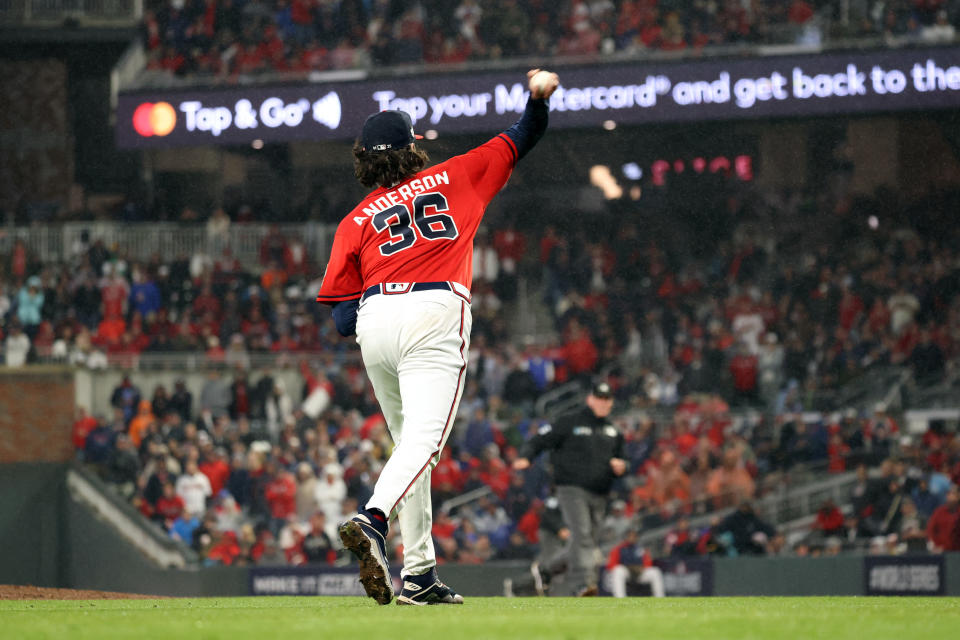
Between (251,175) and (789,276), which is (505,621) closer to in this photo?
(789,276)

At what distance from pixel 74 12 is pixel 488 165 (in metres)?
24.0

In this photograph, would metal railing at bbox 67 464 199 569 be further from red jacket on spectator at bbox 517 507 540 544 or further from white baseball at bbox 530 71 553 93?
white baseball at bbox 530 71 553 93

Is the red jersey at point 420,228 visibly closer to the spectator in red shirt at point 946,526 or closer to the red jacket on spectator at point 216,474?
the spectator in red shirt at point 946,526

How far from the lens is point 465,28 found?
870 inches

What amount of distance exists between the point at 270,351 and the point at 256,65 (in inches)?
187

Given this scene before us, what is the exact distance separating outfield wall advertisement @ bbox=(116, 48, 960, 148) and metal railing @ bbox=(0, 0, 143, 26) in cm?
656

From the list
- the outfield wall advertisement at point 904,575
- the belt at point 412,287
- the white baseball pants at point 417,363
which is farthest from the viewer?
the outfield wall advertisement at point 904,575

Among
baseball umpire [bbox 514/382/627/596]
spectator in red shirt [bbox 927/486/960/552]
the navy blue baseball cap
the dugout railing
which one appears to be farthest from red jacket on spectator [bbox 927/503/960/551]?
the dugout railing

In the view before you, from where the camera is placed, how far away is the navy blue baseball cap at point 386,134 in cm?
548

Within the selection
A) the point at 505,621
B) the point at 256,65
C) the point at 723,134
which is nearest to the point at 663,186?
the point at 723,134

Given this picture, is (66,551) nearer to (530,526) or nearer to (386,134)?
(530,526)

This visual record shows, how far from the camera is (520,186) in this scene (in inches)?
976

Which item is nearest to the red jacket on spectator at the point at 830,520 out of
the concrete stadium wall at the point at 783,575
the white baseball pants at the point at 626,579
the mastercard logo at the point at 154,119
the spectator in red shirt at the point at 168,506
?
the concrete stadium wall at the point at 783,575

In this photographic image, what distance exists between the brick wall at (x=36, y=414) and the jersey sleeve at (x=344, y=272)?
1441cm
